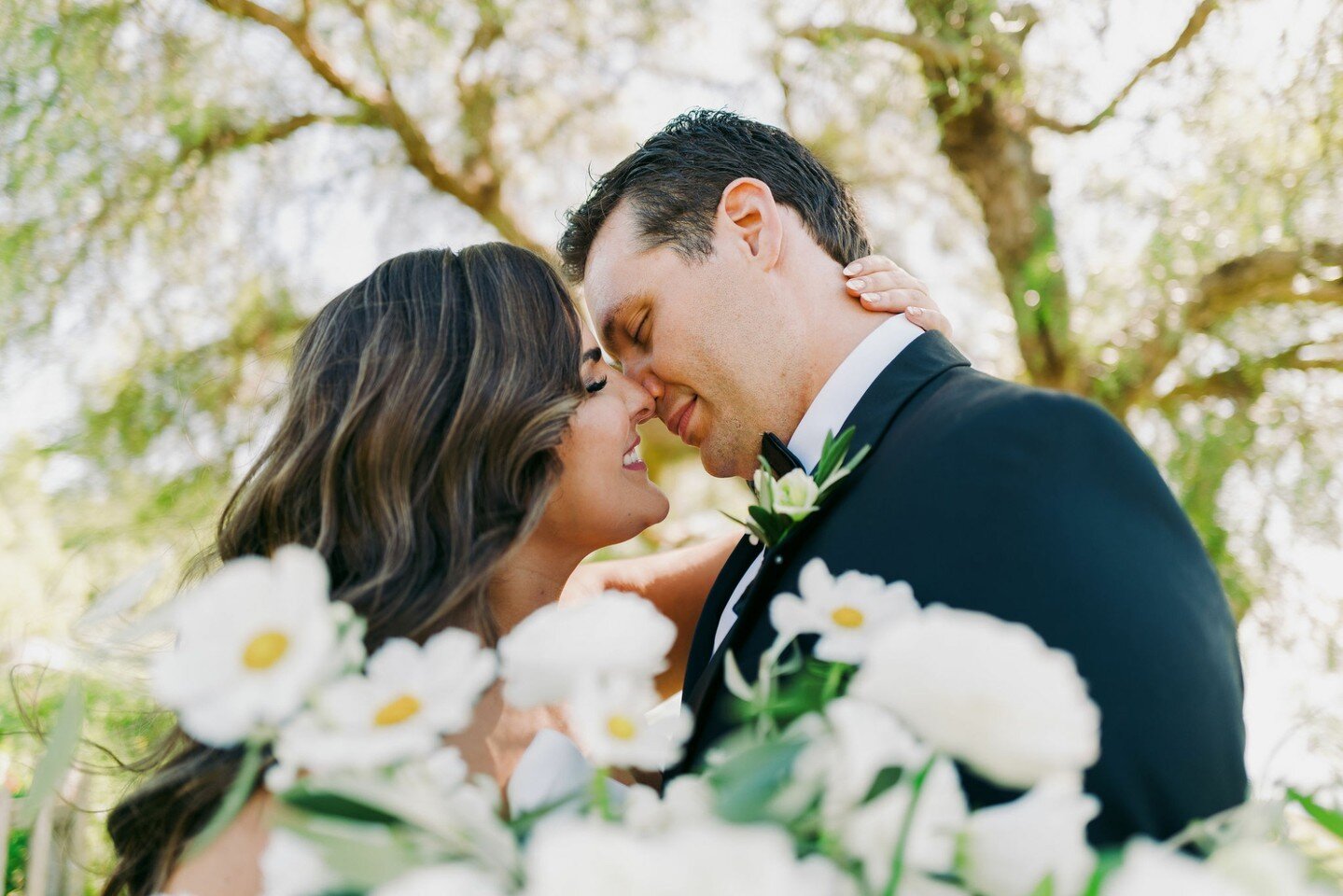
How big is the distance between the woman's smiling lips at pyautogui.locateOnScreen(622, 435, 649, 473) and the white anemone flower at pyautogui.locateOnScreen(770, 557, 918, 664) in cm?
109

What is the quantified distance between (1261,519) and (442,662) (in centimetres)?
409

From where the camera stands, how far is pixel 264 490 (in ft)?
5.43

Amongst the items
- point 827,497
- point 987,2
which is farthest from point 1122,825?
point 987,2

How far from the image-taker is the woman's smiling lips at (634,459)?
6.26 feet

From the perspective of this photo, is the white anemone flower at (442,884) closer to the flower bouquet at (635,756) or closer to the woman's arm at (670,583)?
the flower bouquet at (635,756)

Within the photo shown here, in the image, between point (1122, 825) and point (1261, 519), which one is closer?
point (1122, 825)

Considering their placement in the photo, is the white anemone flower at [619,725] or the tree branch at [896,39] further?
the tree branch at [896,39]

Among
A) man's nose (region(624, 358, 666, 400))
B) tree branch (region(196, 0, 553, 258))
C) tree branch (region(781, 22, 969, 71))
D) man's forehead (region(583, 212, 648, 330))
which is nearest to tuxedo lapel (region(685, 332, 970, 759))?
man's nose (region(624, 358, 666, 400))

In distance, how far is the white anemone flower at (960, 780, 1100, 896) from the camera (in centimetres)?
55

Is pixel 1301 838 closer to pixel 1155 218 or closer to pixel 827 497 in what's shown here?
pixel 827 497

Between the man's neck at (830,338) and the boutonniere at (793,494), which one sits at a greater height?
the man's neck at (830,338)

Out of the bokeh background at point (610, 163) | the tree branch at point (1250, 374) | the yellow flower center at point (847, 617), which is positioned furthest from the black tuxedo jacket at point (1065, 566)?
the tree branch at point (1250, 374)

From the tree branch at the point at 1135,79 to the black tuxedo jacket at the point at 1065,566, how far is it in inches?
101

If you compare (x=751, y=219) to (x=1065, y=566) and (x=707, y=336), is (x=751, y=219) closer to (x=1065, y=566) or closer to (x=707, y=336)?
(x=707, y=336)
